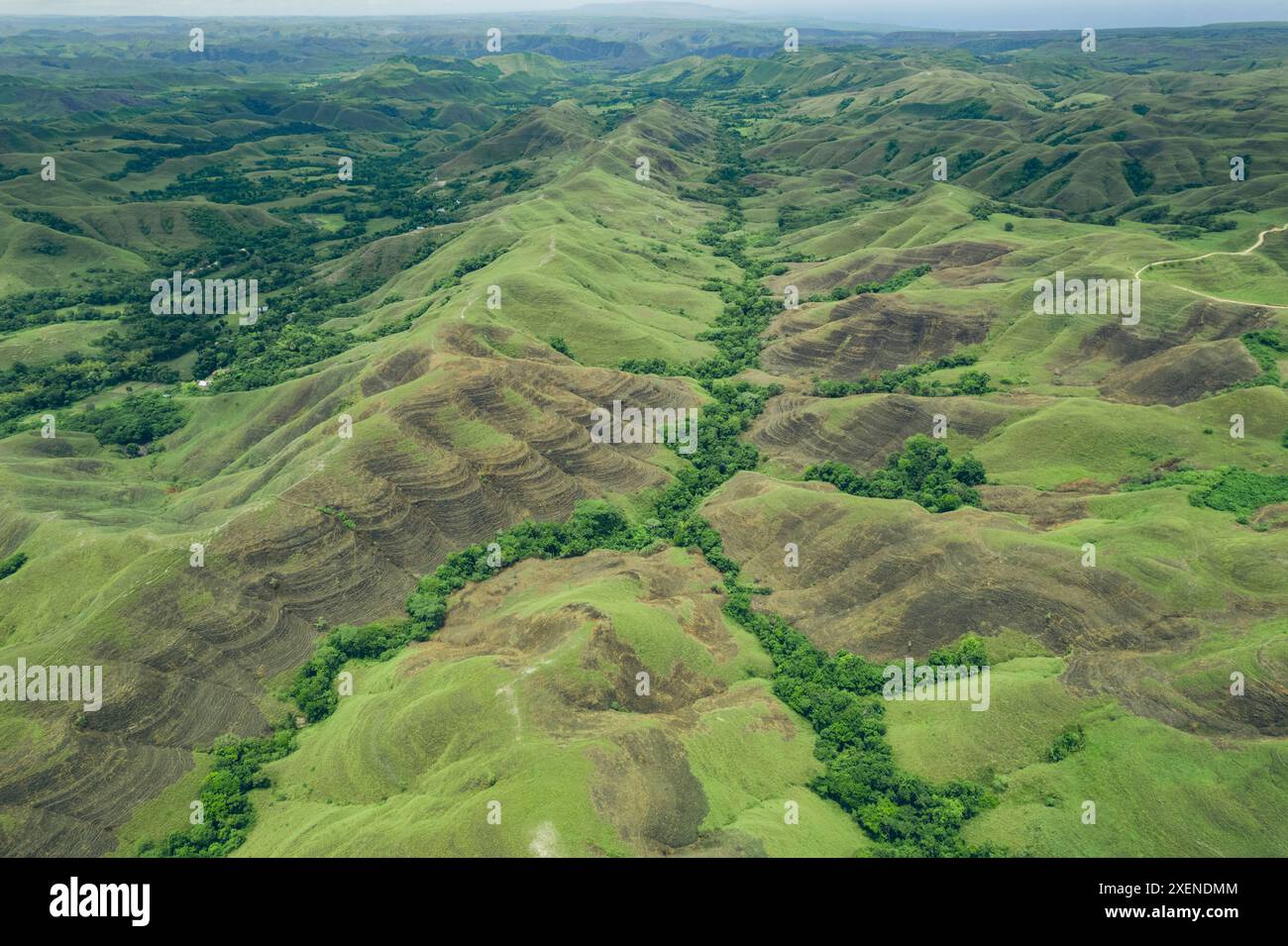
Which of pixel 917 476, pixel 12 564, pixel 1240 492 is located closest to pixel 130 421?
pixel 12 564

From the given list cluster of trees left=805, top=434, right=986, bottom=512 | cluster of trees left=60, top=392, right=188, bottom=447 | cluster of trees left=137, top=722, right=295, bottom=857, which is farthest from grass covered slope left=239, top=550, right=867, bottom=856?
cluster of trees left=60, top=392, right=188, bottom=447

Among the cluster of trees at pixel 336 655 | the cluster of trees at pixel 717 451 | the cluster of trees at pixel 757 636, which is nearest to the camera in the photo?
the cluster of trees at pixel 757 636

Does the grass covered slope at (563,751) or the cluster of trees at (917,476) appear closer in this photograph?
the grass covered slope at (563,751)

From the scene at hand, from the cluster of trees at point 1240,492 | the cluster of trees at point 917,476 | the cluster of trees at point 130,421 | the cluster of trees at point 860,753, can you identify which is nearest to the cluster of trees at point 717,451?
the cluster of trees at point 917,476

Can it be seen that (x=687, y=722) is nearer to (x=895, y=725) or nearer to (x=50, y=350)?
(x=895, y=725)

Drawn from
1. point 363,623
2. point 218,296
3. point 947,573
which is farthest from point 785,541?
point 218,296

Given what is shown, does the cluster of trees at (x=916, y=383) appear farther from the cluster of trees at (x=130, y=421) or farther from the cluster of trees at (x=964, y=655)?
the cluster of trees at (x=130, y=421)
